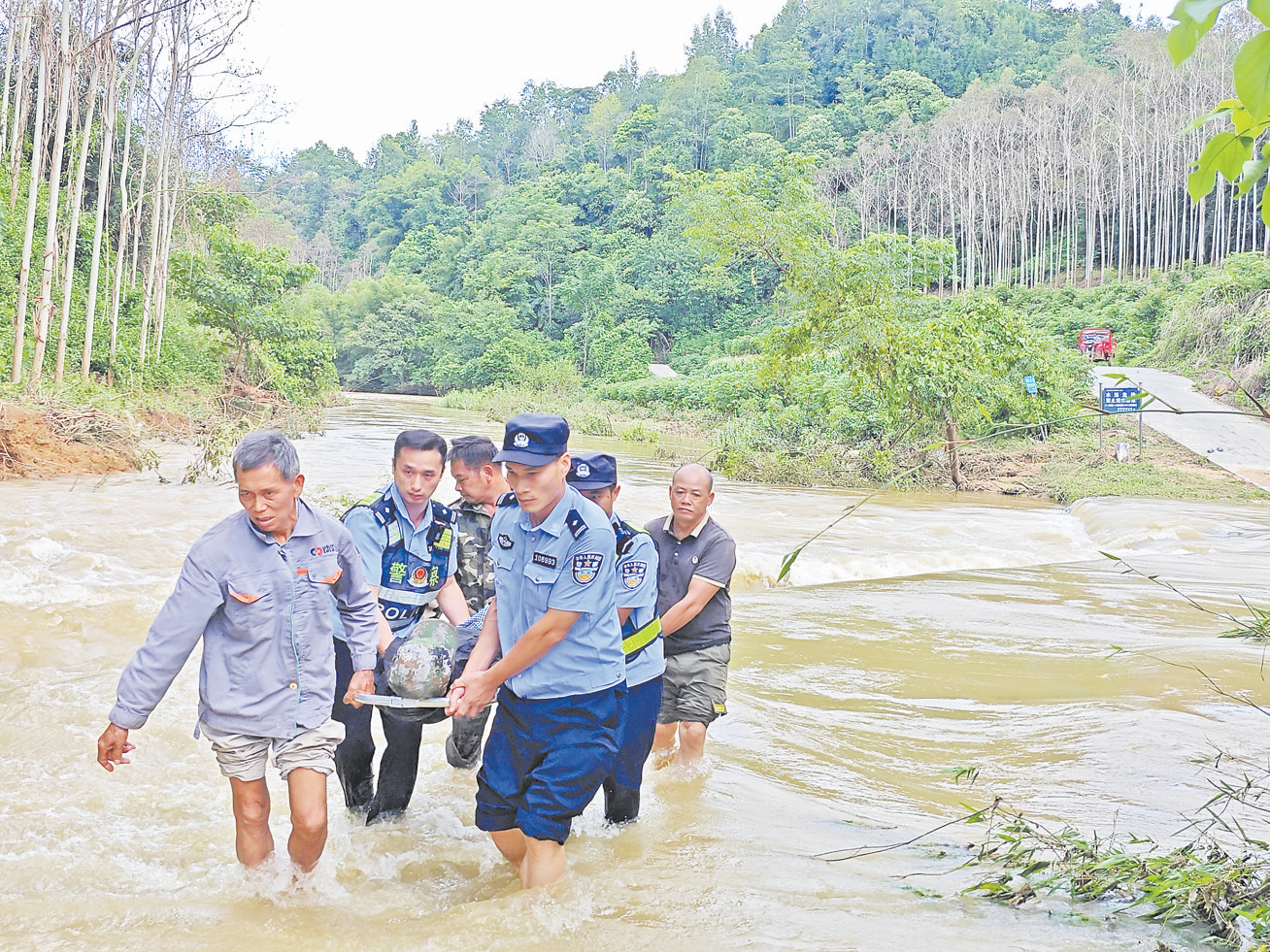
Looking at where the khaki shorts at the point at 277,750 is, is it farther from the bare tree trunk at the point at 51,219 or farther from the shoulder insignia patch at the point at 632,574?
the bare tree trunk at the point at 51,219

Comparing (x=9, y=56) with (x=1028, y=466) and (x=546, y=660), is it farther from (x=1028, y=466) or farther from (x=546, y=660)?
(x=546, y=660)

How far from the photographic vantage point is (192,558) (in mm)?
3338

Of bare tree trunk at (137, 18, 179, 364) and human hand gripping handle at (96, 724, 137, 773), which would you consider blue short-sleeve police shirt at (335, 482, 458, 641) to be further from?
bare tree trunk at (137, 18, 179, 364)

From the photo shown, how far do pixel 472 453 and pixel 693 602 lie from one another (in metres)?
A: 1.25

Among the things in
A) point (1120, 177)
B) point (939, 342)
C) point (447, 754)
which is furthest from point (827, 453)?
point (1120, 177)

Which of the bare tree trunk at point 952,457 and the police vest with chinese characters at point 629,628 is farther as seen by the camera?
the bare tree trunk at point 952,457

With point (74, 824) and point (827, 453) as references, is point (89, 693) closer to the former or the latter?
point (74, 824)

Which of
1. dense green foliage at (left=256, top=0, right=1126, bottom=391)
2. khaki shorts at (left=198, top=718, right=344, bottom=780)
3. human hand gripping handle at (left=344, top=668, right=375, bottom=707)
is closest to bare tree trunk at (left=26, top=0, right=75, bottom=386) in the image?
human hand gripping handle at (left=344, top=668, right=375, bottom=707)

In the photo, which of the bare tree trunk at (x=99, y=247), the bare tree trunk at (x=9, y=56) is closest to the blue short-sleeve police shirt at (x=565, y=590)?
the bare tree trunk at (x=99, y=247)

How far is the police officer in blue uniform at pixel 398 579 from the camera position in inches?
166

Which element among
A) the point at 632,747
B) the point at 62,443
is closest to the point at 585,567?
the point at 632,747

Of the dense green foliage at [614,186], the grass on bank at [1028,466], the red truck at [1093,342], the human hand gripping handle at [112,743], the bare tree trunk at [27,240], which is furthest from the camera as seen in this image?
the dense green foliage at [614,186]

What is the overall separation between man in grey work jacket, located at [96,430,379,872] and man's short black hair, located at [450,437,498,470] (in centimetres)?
106

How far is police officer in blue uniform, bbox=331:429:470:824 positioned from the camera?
4.21m
